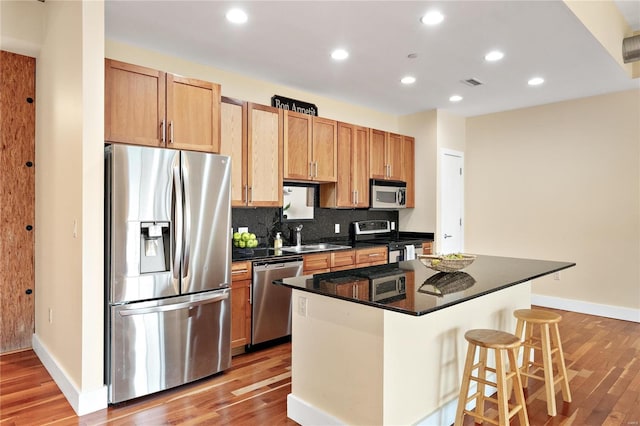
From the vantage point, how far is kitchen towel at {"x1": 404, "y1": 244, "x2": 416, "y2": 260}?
5.30 metres

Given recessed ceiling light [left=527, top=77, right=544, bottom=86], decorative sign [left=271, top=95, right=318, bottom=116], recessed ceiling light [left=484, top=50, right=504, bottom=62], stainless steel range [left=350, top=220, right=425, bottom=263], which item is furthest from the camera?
stainless steel range [left=350, top=220, right=425, bottom=263]

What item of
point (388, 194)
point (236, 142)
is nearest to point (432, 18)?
point (236, 142)

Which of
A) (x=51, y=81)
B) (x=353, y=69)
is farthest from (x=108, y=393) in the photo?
(x=353, y=69)

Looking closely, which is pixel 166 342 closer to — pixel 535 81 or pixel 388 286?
pixel 388 286

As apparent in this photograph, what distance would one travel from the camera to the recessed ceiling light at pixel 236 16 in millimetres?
2847

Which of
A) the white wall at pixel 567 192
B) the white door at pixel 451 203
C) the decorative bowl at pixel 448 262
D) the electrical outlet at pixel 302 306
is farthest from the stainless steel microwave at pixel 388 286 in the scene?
the white wall at pixel 567 192

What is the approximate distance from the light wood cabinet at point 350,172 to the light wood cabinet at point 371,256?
61 centimetres

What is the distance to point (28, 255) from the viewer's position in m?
3.73

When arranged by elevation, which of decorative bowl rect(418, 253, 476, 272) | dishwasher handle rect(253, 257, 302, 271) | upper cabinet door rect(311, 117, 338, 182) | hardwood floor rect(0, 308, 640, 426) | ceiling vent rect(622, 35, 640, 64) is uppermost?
ceiling vent rect(622, 35, 640, 64)

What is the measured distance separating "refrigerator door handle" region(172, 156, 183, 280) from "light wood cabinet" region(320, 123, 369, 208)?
229 centimetres

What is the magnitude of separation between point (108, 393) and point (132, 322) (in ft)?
1.56

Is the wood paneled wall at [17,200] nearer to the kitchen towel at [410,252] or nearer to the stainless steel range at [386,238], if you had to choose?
the stainless steel range at [386,238]

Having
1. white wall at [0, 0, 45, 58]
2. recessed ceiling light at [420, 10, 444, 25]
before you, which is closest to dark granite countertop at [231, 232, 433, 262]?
recessed ceiling light at [420, 10, 444, 25]

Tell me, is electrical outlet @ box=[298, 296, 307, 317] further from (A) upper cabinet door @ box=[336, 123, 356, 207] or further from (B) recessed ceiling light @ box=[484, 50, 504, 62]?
(B) recessed ceiling light @ box=[484, 50, 504, 62]
